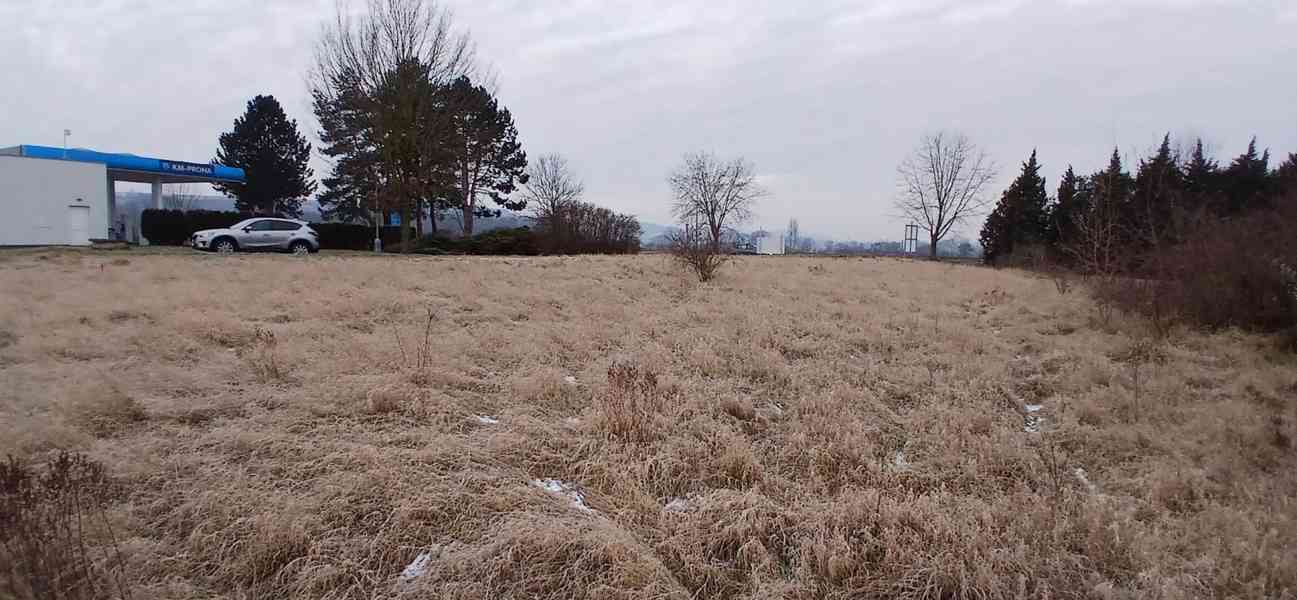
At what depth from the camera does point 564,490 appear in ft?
11.3

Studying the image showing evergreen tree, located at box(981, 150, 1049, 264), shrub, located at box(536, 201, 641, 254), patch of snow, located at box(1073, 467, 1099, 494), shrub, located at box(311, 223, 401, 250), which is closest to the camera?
patch of snow, located at box(1073, 467, 1099, 494)

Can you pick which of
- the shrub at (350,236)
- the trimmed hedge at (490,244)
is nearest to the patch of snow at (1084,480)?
the trimmed hedge at (490,244)

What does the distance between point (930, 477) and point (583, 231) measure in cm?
2292

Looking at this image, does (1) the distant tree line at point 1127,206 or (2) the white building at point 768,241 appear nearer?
(1) the distant tree line at point 1127,206

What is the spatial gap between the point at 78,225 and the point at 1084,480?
29.8 metres

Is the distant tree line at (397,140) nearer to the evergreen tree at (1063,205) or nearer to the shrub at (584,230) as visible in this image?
the shrub at (584,230)

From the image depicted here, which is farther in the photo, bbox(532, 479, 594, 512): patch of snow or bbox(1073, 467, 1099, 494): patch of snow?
bbox(1073, 467, 1099, 494): patch of snow

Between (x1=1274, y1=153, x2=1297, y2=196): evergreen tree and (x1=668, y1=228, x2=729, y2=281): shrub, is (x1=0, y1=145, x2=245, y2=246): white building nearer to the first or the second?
(x1=668, y1=228, x2=729, y2=281): shrub

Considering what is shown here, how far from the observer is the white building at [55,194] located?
2105cm

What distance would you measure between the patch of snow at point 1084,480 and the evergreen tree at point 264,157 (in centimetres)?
3908

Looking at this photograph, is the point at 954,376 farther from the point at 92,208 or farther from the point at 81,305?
the point at 92,208

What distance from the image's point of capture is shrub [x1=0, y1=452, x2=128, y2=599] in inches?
89.0

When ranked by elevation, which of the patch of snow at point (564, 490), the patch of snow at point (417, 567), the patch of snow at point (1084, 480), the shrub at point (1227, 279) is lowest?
the patch of snow at point (1084, 480)

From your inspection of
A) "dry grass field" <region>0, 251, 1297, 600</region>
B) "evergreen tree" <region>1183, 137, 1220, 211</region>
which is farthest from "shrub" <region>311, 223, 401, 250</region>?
"evergreen tree" <region>1183, 137, 1220, 211</region>
